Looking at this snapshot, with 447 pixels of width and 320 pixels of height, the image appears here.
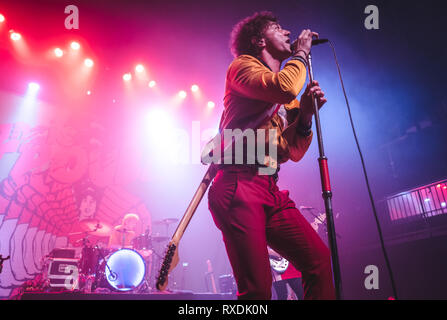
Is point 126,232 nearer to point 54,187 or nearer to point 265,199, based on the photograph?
point 54,187

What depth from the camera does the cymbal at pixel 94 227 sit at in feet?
21.8

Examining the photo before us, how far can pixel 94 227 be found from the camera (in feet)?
22.4

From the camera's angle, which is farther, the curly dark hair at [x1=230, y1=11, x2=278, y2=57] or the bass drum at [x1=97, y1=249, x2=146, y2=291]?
the bass drum at [x1=97, y1=249, x2=146, y2=291]

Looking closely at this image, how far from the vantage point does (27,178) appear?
6.99 meters

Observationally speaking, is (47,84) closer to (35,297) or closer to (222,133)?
(35,297)

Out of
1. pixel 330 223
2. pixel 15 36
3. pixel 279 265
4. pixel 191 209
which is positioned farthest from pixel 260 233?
pixel 15 36

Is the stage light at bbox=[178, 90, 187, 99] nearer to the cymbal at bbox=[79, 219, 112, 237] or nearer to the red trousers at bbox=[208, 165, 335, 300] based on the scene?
the cymbal at bbox=[79, 219, 112, 237]

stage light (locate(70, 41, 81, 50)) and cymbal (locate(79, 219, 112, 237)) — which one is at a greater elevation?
stage light (locate(70, 41, 81, 50))

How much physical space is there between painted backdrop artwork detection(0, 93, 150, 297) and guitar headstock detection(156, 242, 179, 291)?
17.5ft

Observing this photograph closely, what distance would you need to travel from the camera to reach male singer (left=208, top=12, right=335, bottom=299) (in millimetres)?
1442

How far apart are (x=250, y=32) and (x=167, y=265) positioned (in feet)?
5.31

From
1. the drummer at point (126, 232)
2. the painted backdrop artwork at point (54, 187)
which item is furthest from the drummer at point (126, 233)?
the painted backdrop artwork at point (54, 187)

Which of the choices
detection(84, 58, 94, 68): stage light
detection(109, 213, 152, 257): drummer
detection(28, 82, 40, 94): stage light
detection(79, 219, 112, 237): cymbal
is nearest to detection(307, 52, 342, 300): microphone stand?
detection(109, 213, 152, 257): drummer

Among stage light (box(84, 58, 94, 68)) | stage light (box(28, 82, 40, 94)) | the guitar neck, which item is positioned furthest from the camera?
stage light (box(84, 58, 94, 68))
